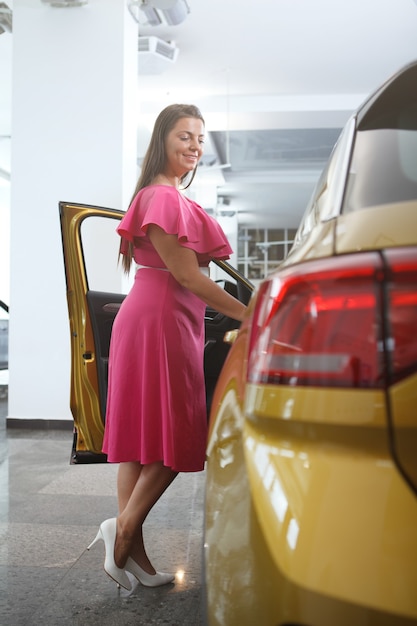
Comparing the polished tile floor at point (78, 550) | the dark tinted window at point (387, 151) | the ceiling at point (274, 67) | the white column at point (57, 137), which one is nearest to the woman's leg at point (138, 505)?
the polished tile floor at point (78, 550)

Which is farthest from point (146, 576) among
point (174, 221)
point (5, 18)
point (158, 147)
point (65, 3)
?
point (5, 18)

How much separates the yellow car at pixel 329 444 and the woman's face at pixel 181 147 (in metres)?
A: 1.42

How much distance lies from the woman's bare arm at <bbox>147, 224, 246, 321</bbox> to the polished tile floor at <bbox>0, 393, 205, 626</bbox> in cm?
83

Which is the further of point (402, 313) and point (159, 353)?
point (159, 353)

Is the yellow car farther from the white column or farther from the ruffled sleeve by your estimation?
the white column

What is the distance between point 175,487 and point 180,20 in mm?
4645

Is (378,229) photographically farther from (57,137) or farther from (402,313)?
(57,137)

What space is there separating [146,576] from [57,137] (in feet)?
14.9

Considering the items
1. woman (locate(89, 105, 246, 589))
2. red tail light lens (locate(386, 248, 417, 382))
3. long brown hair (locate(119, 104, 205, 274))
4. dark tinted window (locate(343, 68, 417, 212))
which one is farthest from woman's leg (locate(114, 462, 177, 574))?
red tail light lens (locate(386, 248, 417, 382))

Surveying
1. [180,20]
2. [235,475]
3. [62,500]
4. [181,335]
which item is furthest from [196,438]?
[180,20]

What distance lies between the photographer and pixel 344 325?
2.76 feet

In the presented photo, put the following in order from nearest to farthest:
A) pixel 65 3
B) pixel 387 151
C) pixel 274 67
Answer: pixel 387 151 < pixel 65 3 < pixel 274 67

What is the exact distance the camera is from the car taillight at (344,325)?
32.1 inches

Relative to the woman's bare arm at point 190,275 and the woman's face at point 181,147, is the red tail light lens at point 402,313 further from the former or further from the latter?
the woman's face at point 181,147
